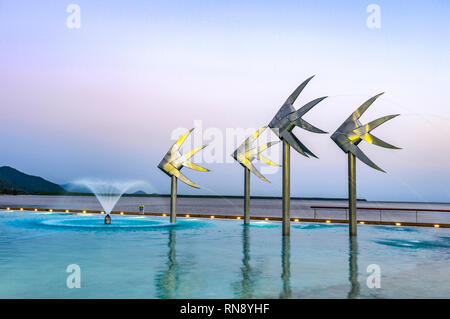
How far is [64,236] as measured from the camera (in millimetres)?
21031

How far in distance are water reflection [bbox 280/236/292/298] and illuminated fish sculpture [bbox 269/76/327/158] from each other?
471 cm

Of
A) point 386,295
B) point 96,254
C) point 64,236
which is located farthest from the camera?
point 64,236

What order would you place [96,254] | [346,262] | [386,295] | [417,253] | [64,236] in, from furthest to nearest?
1. [64,236]
2. [417,253]
3. [96,254]
4. [346,262]
5. [386,295]

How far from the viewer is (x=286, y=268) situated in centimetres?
1275

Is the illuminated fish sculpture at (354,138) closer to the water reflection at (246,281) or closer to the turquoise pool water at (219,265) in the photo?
the turquoise pool water at (219,265)

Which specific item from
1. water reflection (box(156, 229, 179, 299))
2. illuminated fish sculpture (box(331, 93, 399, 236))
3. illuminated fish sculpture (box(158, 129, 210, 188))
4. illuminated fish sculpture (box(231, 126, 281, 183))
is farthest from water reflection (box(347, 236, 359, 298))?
illuminated fish sculpture (box(158, 129, 210, 188))

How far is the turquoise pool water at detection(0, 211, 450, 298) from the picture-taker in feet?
31.7

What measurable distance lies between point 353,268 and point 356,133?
992 cm

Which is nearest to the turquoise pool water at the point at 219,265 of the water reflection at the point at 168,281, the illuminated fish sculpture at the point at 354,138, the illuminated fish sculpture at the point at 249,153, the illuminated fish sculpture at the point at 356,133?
the water reflection at the point at 168,281

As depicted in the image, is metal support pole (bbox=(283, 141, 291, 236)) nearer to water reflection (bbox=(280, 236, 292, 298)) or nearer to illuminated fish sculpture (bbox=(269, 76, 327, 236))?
illuminated fish sculpture (bbox=(269, 76, 327, 236))

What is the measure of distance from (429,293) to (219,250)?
8.54 metres

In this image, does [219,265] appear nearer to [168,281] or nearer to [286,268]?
[286,268]
